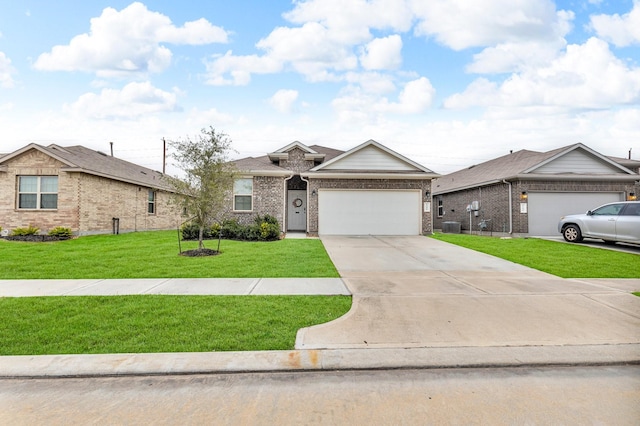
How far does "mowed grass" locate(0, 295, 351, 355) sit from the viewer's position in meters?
3.59

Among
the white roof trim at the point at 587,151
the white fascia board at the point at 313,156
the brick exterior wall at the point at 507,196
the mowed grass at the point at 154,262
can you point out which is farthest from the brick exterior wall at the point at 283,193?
the white roof trim at the point at 587,151

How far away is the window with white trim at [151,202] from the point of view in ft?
67.2

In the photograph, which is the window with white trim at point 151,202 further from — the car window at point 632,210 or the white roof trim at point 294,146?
the car window at point 632,210

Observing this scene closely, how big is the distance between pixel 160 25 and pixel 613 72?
13.1 m

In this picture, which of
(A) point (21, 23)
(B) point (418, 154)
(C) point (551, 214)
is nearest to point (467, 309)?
(A) point (21, 23)

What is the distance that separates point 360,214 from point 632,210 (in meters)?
10.2

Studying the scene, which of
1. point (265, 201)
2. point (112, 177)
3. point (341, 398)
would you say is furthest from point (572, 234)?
point (112, 177)

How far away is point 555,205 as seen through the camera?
52.5 ft

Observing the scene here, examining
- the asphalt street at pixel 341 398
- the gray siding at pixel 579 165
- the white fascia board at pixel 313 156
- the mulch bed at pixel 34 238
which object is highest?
the white fascia board at pixel 313 156

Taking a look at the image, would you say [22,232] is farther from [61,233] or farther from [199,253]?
[199,253]

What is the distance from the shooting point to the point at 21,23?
328 inches

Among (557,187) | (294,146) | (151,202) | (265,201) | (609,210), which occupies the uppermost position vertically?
(294,146)

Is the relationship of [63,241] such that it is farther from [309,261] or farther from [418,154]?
[418,154]

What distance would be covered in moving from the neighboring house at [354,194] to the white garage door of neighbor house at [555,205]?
501 cm
